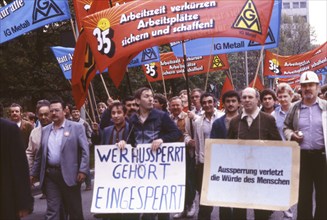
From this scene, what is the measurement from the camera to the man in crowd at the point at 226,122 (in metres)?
7.38

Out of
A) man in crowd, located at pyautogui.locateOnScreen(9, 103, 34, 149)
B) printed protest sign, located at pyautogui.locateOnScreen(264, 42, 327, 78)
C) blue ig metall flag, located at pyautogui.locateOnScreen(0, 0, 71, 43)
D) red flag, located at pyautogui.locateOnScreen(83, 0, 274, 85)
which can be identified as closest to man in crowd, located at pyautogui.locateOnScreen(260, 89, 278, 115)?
red flag, located at pyautogui.locateOnScreen(83, 0, 274, 85)

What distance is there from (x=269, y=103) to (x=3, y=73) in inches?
735

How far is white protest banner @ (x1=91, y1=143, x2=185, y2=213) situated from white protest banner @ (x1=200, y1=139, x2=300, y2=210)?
14.1 inches

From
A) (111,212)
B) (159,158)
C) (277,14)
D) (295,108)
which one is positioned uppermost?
(277,14)

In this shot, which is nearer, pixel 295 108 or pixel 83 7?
pixel 295 108

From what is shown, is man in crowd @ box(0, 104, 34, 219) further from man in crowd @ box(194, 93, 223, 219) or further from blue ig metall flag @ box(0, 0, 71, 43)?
blue ig metall flag @ box(0, 0, 71, 43)

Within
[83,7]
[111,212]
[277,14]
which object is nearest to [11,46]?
[83,7]

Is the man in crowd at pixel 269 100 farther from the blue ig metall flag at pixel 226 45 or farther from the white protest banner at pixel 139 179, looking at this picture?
the white protest banner at pixel 139 179

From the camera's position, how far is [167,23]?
7.89m

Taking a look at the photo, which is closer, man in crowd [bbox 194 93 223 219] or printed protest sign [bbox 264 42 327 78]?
man in crowd [bbox 194 93 223 219]

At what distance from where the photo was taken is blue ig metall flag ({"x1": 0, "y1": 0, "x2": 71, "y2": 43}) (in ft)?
33.4

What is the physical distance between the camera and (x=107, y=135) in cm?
780

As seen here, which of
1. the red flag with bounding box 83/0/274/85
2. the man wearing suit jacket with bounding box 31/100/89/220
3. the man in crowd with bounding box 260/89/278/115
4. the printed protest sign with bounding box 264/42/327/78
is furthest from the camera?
the printed protest sign with bounding box 264/42/327/78

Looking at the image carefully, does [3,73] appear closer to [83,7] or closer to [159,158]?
[83,7]
